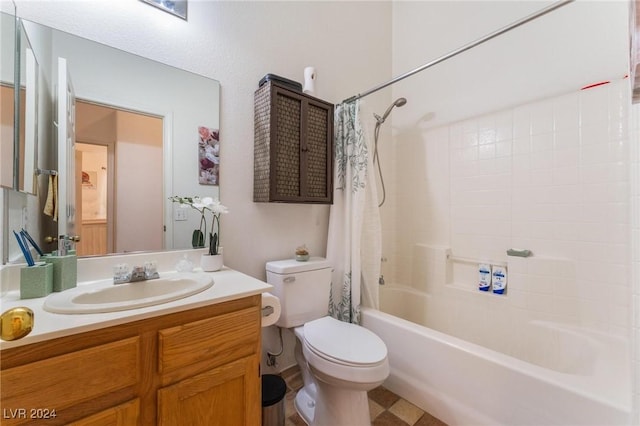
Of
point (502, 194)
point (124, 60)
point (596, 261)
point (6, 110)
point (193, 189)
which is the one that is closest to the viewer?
point (6, 110)

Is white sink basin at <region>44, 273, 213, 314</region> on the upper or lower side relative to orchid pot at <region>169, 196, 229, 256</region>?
lower

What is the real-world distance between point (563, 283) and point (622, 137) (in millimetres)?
833

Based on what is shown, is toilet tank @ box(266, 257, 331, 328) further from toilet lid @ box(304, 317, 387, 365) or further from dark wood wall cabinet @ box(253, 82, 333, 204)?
dark wood wall cabinet @ box(253, 82, 333, 204)

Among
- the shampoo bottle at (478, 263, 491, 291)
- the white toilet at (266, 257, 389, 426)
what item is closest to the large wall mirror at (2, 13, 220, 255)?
the white toilet at (266, 257, 389, 426)

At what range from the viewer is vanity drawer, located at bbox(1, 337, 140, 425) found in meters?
0.60

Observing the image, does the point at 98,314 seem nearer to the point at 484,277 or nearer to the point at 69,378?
the point at 69,378

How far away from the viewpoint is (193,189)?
4.50ft

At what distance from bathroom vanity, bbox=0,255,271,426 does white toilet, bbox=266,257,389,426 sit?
34 cm

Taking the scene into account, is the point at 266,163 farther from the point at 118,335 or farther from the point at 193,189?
the point at 118,335

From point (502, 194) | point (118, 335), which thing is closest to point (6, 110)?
point (118, 335)

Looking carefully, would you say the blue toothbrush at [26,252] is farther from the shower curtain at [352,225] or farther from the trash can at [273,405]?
the shower curtain at [352,225]

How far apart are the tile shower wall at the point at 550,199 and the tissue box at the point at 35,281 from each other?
2.22 metres

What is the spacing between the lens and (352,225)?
1.79 metres

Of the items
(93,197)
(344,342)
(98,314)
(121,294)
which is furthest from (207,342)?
(93,197)
